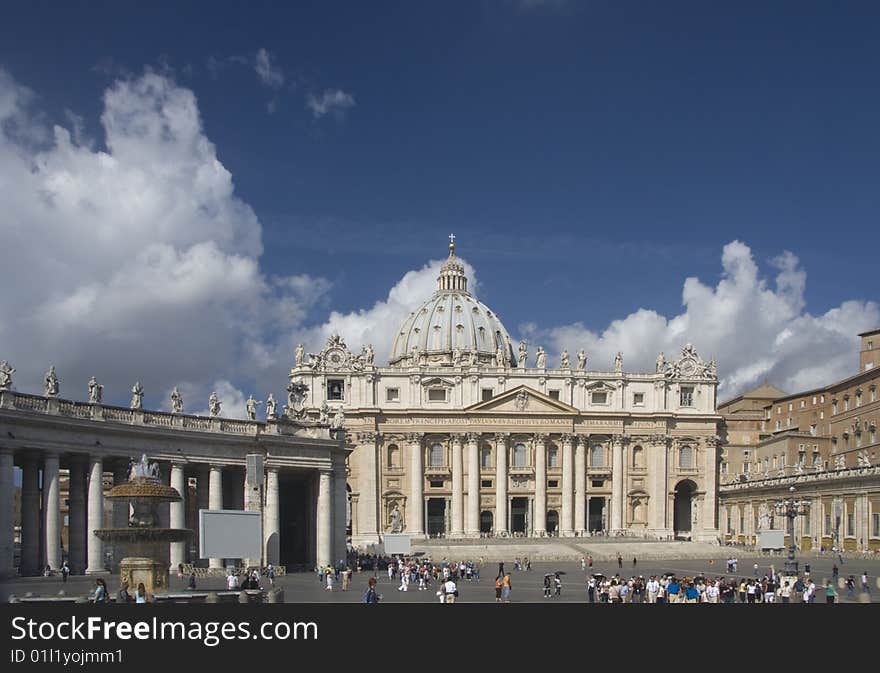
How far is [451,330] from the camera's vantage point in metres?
161

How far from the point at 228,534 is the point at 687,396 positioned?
297ft

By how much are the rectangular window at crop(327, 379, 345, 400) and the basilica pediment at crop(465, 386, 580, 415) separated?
13239 millimetres

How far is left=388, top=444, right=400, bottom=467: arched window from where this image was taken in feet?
388

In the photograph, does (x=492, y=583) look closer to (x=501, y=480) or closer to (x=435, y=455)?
(x=501, y=480)

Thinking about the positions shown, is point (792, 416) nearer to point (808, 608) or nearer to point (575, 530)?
point (575, 530)

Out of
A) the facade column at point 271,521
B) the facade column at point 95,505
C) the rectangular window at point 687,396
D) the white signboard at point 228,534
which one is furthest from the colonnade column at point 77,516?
the rectangular window at point 687,396

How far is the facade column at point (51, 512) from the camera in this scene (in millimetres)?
46094

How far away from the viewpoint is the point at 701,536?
120500mm

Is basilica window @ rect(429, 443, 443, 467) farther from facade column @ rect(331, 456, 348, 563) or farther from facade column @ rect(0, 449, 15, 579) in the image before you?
facade column @ rect(0, 449, 15, 579)

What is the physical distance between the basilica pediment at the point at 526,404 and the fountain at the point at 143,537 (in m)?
85.4

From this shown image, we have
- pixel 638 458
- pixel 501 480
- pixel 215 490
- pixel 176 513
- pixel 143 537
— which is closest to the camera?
pixel 143 537

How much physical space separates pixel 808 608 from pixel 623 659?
202 inches

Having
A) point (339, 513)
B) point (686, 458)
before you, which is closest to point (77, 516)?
point (339, 513)

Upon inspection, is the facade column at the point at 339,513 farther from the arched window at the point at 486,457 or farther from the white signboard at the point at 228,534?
the arched window at the point at 486,457
